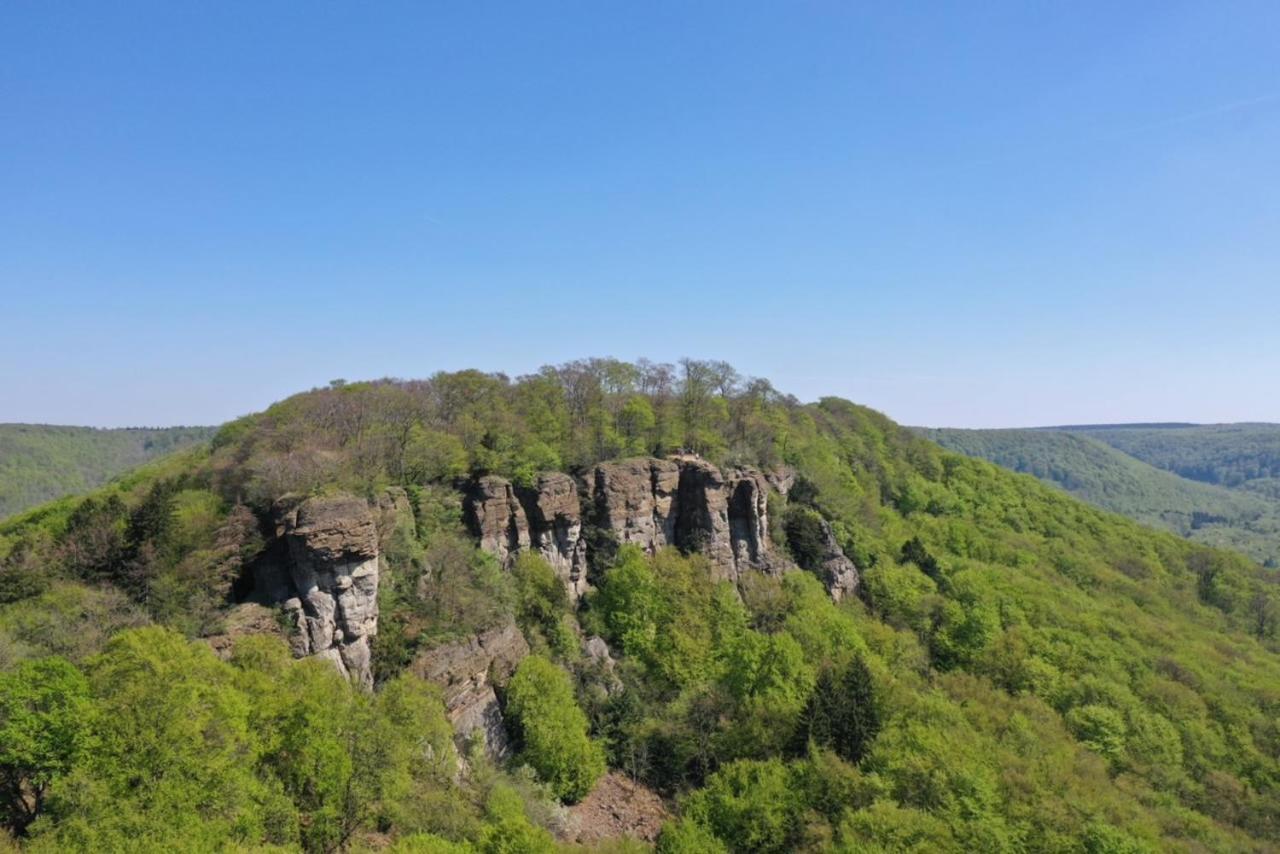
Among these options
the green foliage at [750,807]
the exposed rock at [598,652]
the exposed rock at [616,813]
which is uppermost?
the exposed rock at [598,652]

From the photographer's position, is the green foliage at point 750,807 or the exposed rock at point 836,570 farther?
the exposed rock at point 836,570

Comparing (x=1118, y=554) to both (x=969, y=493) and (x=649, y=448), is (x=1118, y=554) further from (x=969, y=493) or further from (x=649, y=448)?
(x=649, y=448)

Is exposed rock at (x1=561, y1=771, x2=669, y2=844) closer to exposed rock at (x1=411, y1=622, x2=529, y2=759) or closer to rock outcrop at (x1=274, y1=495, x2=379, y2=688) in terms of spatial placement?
exposed rock at (x1=411, y1=622, x2=529, y2=759)

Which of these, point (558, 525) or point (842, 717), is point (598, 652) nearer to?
point (558, 525)

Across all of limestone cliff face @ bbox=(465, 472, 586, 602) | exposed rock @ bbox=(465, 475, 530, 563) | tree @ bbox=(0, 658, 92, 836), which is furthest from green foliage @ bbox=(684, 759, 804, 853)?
tree @ bbox=(0, 658, 92, 836)

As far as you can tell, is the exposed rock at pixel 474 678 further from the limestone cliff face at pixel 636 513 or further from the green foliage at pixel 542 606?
the limestone cliff face at pixel 636 513

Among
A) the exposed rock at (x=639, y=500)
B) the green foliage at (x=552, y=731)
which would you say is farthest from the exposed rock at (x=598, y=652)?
the exposed rock at (x=639, y=500)
